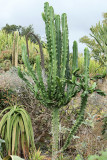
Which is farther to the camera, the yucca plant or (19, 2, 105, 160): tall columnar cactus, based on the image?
the yucca plant

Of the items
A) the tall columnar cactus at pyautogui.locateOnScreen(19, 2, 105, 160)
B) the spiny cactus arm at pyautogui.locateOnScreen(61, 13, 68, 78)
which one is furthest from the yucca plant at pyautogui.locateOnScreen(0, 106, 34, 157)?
the spiny cactus arm at pyautogui.locateOnScreen(61, 13, 68, 78)

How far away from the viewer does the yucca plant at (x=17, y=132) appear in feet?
13.4

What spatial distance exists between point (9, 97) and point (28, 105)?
0.56 metres

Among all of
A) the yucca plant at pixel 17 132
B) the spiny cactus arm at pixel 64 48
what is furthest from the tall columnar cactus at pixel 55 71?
the yucca plant at pixel 17 132

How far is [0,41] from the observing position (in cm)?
1394

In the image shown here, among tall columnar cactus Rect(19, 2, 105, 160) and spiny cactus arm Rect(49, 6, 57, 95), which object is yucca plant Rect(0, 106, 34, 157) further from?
spiny cactus arm Rect(49, 6, 57, 95)

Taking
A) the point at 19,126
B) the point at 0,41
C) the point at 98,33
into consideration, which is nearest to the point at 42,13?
the point at 19,126

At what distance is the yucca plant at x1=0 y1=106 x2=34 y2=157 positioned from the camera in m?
4.09

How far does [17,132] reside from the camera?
13.7ft

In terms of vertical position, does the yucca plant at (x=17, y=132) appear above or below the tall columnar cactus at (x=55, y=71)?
below

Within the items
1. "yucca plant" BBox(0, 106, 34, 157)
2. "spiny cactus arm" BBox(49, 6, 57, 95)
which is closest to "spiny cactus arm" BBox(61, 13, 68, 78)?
"spiny cactus arm" BBox(49, 6, 57, 95)

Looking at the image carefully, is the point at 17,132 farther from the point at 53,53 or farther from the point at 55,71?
the point at 53,53

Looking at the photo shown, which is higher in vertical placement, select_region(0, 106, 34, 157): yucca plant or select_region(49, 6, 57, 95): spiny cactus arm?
select_region(49, 6, 57, 95): spiny cactus arm

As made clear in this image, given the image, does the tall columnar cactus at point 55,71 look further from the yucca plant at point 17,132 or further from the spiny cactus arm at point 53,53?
the yucca plant at point 17,132
